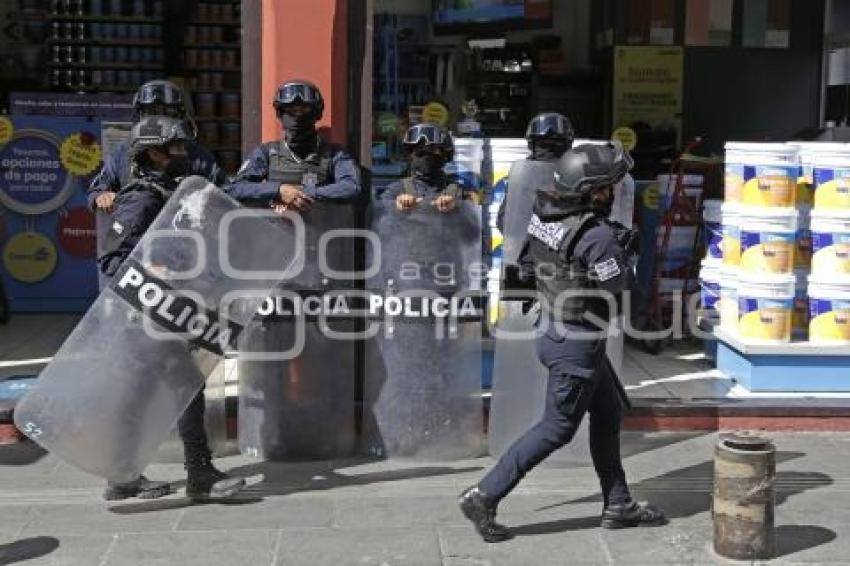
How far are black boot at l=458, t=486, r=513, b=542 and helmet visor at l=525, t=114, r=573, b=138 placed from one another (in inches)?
90.3

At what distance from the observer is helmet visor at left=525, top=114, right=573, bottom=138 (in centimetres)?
650

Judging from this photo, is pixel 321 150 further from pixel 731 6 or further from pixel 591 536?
pixel 731 6

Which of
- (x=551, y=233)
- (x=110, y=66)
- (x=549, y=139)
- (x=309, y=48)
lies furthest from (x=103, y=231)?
(x=110, y=66)

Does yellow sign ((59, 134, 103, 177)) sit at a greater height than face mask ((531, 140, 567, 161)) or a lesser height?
lesser

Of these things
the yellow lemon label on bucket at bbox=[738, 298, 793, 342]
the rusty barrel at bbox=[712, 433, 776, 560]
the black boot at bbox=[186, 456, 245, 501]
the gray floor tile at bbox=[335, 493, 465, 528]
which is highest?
the yellow lemon label on bucket at bbox=[738, 298, 793, 342]

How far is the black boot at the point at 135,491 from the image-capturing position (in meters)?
5.79

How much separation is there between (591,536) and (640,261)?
14.9ft

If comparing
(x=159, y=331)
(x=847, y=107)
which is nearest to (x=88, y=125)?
(x=159, y=331)

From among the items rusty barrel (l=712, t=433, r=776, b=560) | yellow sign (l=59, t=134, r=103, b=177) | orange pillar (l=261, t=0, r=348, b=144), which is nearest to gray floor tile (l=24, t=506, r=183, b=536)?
orange pillar (l=261, t=0, r=348, b=144)

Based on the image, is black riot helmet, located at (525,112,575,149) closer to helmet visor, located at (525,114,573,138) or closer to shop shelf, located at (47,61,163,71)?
helmet visor, located at (525,114,573,138)

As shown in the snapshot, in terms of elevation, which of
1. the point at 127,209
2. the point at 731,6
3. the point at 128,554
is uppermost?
the point at 731,6

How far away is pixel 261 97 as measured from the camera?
269 inches

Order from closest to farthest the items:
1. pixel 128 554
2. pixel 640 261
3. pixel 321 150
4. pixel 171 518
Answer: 1. pixel 128 554
2. pixel 171 518
3. pixel 321 150
4. pixel 640 261

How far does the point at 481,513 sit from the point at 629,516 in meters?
0.74
